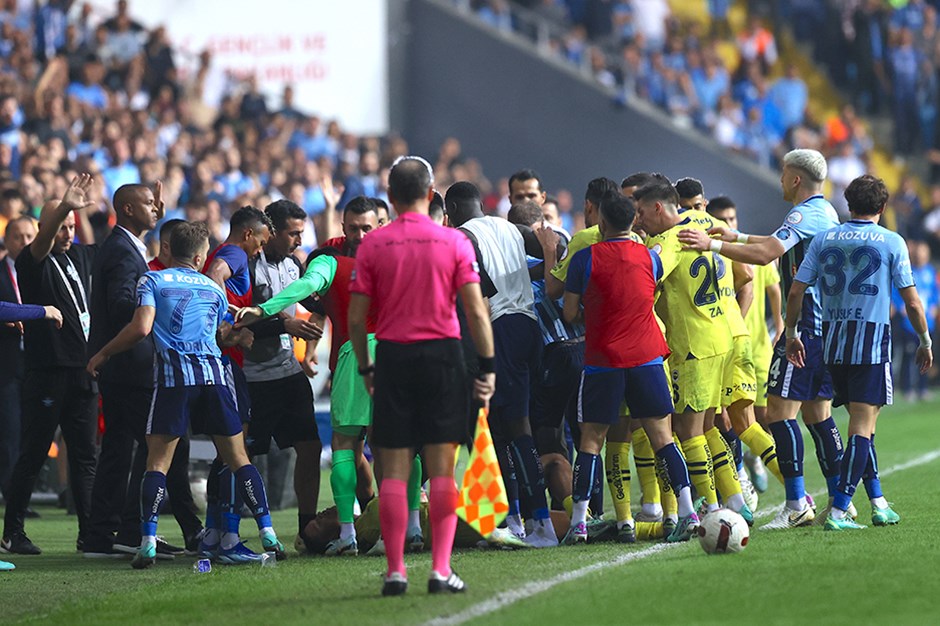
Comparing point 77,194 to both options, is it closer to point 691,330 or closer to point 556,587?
point 691,330

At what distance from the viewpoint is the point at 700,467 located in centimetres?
1031

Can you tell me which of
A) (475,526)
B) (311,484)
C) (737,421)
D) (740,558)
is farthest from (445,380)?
(737,421)

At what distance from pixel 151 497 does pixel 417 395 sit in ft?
7.68

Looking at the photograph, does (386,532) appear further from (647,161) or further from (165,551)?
(647,161)

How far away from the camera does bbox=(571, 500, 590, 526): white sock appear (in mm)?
10062

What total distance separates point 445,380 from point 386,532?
790 mm

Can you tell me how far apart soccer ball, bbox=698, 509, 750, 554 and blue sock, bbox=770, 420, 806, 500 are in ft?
5.50

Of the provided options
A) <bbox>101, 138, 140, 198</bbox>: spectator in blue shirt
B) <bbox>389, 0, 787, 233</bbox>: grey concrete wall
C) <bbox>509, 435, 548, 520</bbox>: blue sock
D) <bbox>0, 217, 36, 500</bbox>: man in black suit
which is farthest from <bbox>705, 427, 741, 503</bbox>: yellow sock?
<bbox>389, 0, 787, 233</bbox>: grey concrete wall

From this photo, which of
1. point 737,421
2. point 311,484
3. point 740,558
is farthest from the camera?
point 737,421

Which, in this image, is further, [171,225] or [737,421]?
[737,421]

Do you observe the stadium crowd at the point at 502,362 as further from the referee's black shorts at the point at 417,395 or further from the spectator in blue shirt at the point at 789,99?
the spectator in blue shirt at the point at 789,99

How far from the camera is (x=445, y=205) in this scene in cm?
1084

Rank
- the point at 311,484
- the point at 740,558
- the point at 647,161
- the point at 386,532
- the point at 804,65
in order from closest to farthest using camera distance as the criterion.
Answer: the point at 386,532 < the point at 740,558 < the point at 311,484 < the point at 647,161 < the point at 804,65

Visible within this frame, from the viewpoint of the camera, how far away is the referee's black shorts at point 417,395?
7996 millimetres
